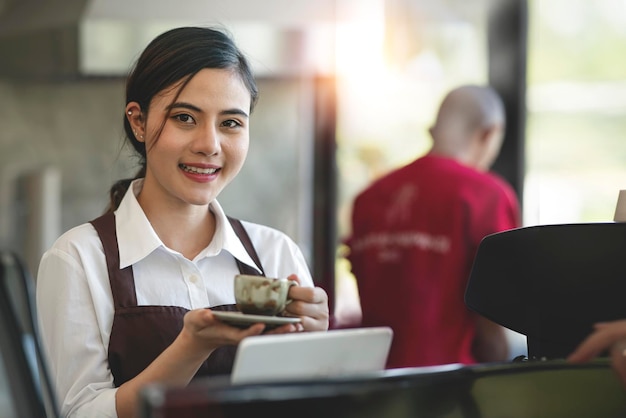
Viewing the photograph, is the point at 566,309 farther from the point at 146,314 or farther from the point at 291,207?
the point at 291,207

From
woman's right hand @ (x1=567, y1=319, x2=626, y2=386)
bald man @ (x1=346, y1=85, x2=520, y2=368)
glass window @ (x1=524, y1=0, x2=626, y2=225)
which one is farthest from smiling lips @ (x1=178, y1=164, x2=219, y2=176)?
glass window @ (x1=524, y1=0, x2=626, y2=225)

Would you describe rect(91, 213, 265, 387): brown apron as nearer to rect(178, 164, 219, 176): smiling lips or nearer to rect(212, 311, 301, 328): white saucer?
rect(178, 164, 219, 176): smiling lips

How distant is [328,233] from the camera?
15.6 ft

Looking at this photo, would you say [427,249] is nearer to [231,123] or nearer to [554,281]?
[231,123]

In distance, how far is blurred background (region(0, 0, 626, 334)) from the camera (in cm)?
372

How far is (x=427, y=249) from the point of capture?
9.52 feet

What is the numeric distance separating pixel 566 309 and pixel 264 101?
3.26 meters

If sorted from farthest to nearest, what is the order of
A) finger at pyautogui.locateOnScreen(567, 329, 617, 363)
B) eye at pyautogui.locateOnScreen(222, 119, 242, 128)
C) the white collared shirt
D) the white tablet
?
eye at pyautogui.locateOnScreen(222, 119, 242, 128) → the white collared shirt → finger at pyautogui.locateOnScreen(567, 329, 617, 363) → the white tablet

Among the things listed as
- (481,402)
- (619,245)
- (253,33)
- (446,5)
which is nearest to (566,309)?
(619,245)

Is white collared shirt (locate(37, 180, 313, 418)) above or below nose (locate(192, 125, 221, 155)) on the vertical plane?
below

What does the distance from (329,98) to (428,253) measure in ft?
6.31

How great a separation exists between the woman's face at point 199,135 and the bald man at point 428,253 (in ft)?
4.40

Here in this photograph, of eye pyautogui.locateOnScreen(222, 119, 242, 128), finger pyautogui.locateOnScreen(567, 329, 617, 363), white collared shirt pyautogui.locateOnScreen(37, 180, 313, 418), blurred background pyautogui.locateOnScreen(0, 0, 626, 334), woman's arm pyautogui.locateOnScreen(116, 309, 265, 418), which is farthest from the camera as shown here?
blurred background pyautogui.locateOnScreen(0, 0, 626, 334)

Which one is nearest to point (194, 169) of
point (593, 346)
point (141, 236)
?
point (141, 236)
